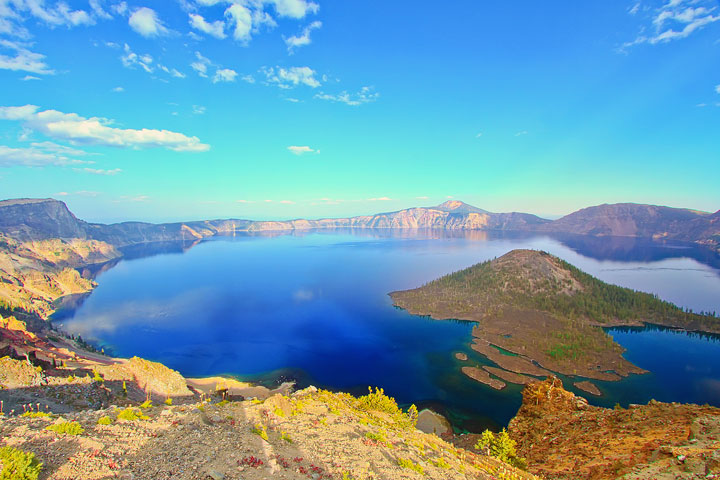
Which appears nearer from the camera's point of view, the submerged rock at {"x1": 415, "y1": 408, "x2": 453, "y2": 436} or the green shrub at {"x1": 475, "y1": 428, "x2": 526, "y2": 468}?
the green shrub at {"x1": 475, "y1": 428, "x2": 526, "y2": 468}

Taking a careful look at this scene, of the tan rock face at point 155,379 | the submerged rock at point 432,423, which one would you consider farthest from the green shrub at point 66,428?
the submerged rock at point 432,423

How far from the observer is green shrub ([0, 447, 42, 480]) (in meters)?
10.4

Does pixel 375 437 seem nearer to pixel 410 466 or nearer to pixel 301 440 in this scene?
pixel 410 466

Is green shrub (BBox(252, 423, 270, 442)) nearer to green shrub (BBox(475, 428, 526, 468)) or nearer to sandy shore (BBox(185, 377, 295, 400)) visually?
green shrub (BBox(475, 428, 526, 468))

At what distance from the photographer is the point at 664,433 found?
25.7m

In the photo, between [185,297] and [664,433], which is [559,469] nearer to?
[664,433]

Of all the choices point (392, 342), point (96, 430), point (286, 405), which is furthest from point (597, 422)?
point (392, 342)

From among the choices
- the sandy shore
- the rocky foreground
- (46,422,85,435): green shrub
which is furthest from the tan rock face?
(46,422,85,435): green shrub

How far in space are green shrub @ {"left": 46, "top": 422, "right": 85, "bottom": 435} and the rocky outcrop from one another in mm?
33540

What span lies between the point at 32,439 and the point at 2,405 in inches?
1177

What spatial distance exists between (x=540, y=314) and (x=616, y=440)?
104277mm

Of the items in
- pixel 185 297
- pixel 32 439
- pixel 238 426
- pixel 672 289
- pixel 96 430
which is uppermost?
pixel 32 439

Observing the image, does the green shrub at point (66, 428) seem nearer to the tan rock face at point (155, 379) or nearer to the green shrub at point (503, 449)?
the green shrub at point (503, 449)

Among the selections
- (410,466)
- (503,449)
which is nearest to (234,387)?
(503,449)
